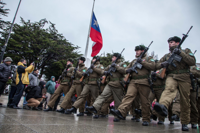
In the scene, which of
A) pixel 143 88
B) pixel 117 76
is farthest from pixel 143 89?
pixel 117 76

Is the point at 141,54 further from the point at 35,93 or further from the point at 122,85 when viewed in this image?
the point at 35,93

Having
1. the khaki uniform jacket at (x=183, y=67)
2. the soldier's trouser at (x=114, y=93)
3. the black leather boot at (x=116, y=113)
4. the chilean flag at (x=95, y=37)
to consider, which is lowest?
the black leather boot at (x=116, y=113)

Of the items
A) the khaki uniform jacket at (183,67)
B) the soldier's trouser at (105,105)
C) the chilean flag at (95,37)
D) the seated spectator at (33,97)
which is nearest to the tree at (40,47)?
the chilean flag at (95,37)

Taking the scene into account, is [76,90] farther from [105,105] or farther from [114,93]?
[114,93]

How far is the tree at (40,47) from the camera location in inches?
859

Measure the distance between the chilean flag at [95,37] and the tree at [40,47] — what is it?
14.8 m

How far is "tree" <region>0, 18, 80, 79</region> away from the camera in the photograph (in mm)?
21812

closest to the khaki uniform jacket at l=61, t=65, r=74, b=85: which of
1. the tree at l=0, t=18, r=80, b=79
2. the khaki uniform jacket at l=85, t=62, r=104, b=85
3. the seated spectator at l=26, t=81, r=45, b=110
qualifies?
the khaki uniform jacket at l=85, t=62, r=104, b=85

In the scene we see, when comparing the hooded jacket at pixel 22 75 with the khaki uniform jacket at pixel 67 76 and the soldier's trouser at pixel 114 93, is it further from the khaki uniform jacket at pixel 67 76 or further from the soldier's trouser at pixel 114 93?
the soldier's trouser at pixel 114 93

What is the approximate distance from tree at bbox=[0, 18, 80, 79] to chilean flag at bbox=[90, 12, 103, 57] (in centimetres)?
1481

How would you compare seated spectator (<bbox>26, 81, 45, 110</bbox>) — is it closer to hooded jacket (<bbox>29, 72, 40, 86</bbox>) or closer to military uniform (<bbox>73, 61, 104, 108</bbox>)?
hooded jacket (<bbox>29, 72, 40, 86</bbox>)

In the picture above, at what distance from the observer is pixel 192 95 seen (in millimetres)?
4270

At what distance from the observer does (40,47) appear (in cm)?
2327

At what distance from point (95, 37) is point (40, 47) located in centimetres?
1594
